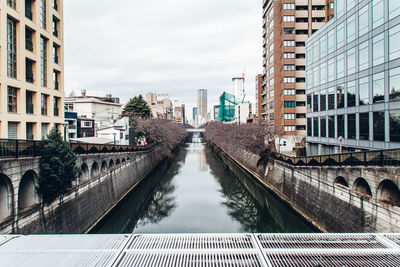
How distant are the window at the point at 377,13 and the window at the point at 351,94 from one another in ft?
18.3

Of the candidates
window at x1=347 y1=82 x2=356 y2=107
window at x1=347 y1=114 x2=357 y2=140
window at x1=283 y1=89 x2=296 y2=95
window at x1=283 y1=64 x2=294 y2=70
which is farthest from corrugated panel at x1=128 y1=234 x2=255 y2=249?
window at x1=283 y1=64 x2=294 y2=70

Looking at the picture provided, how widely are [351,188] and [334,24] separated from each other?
797 inches

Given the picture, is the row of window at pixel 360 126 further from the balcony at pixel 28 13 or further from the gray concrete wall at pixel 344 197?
the balcony at pixel 28 13

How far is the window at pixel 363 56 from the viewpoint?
73.0 feet

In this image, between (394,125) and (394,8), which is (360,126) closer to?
(394,125)

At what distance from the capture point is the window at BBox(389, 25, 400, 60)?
59.5ft

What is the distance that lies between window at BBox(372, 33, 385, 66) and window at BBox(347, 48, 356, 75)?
10.3 feet

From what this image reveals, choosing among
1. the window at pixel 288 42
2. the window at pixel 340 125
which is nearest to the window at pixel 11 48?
the window at pixel 340 125

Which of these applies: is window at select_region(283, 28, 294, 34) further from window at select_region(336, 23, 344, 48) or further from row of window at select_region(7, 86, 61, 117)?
row of window at select_region(7, 86, 61, 117)

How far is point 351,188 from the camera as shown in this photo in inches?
614

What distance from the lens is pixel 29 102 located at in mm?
20656

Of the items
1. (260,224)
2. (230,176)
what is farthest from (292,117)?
(260,224)

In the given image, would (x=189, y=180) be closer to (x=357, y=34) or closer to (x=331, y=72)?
(x=331, y=72)

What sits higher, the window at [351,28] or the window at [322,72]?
the window at [351,28]
